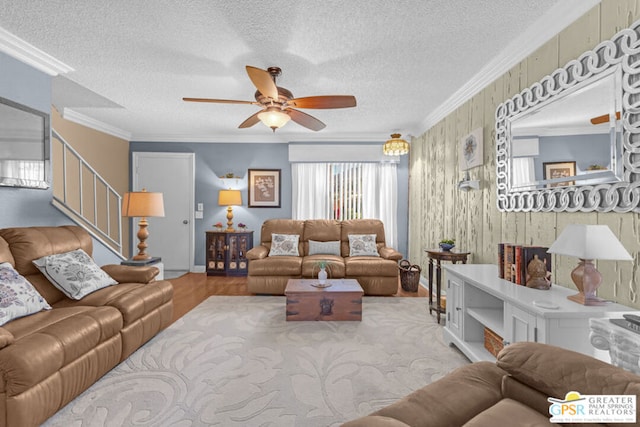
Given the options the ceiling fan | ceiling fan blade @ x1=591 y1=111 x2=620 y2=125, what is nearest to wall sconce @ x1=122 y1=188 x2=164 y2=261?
the ceiling fan

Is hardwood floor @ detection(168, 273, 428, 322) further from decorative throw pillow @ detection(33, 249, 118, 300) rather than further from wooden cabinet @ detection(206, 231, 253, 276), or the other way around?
decorative throw pillow @ detection(33, 249, 118, 300)

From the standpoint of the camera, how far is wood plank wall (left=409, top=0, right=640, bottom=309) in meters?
1.76

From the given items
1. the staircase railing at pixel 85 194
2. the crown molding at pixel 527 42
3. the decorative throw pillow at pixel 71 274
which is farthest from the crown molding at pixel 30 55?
the crown molding at pixel 527 42

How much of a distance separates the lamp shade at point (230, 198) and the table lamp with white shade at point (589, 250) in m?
4.73

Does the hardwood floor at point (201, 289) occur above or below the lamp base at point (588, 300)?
below

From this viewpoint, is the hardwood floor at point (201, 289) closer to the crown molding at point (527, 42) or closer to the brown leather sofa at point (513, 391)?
the crown molding at point (527, 42)

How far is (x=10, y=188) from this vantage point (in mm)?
2752

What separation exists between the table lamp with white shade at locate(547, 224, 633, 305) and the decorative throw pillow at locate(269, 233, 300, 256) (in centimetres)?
347

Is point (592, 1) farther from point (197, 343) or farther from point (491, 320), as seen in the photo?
point (197, 343)

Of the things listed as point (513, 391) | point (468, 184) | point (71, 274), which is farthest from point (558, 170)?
point (71, 274)

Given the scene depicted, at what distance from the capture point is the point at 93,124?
16.3 feet

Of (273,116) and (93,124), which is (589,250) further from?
(93,124)

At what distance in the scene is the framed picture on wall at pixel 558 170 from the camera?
6.69ft

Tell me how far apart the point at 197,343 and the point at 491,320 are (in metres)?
2.36
